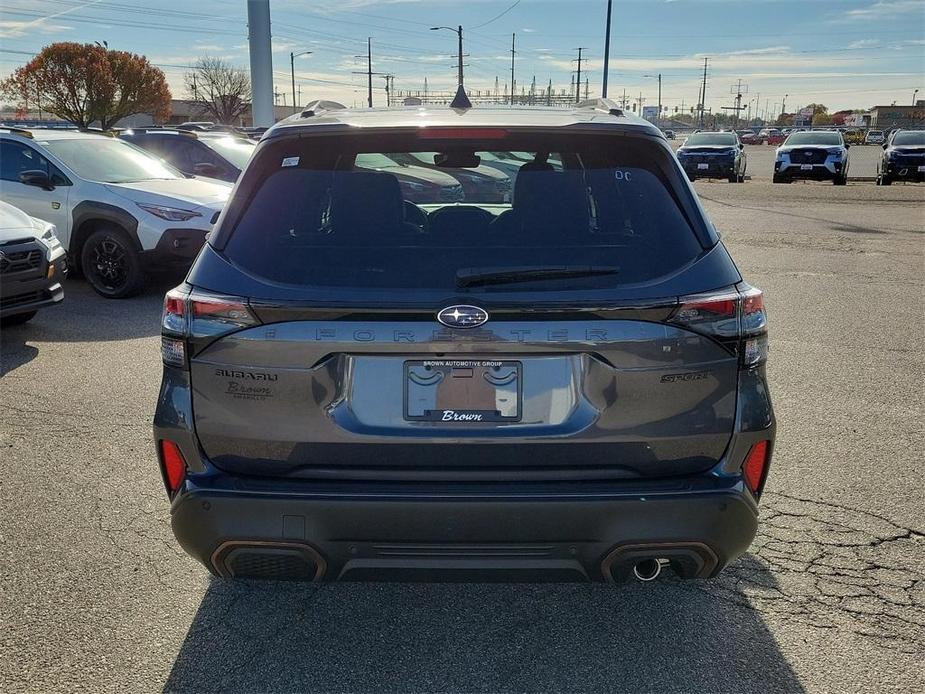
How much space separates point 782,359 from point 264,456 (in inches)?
205

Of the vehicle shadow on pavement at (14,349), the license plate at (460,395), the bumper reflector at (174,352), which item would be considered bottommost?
the vehicle shadow on pavement at (14,349)

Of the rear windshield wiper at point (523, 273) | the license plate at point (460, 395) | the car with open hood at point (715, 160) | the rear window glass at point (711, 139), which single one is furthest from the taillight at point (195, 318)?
the rear window glass at point (711, 139)

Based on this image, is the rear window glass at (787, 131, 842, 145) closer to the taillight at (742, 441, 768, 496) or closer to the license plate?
the taillight at (742, 441, 768, 496)

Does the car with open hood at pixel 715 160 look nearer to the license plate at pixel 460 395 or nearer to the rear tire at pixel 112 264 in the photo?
the rear tire at pixel 112 264

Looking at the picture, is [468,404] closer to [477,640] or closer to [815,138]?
[477,640]

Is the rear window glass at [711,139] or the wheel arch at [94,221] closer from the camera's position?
the wheel arch at [94,221]

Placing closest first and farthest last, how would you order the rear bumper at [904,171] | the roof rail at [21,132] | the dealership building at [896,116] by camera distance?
the roof rail at [21,132], the rear bumper at [904,171], the dealership building at [896,116]

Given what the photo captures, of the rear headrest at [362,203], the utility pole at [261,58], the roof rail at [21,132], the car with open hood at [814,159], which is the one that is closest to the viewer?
the rear headrest at [362,203]

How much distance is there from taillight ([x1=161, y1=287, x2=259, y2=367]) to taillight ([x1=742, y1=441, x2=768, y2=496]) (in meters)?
1.53

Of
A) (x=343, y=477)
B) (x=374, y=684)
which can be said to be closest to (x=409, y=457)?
(x=343, y=477)

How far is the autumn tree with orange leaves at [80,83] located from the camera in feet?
199

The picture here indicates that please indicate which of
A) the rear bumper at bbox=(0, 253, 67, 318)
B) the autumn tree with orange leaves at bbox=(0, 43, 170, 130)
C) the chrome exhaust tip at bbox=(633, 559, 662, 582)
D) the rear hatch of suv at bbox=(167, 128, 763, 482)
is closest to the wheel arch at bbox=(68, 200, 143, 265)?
the rear bumper at bbox=(0, 253, 67, 318)

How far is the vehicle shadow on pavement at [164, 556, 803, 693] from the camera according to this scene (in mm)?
2707

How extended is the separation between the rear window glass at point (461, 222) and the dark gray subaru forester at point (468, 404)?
0.4 inches
